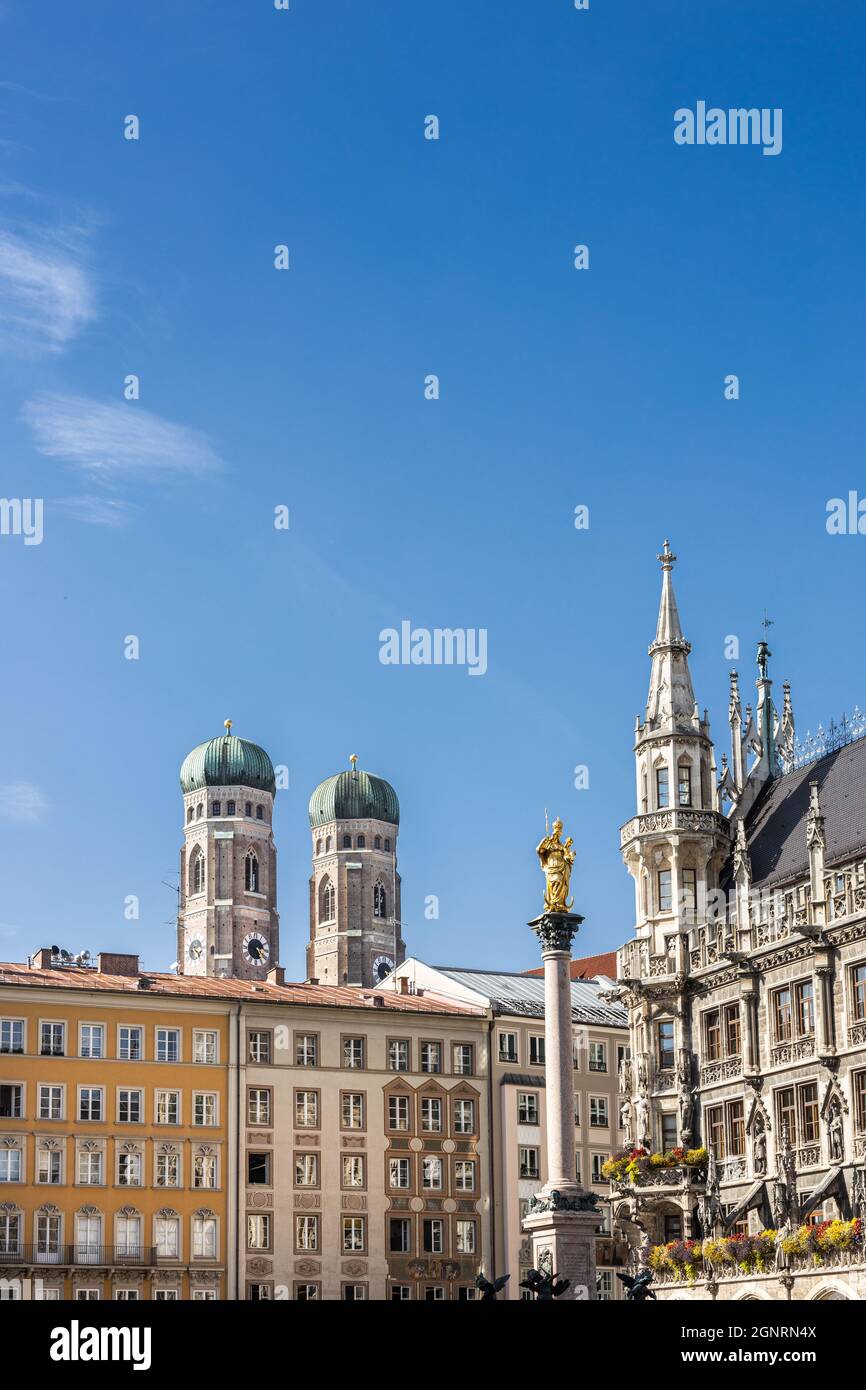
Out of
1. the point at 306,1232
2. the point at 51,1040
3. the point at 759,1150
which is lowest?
the point at 306,1232

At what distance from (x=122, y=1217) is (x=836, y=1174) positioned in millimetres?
32788

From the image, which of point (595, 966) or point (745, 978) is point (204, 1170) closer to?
point (745, 978)

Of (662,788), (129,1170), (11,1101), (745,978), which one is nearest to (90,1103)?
(129,1170)

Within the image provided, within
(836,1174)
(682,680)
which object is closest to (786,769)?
(682,680)

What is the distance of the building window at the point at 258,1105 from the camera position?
90812 millimetres

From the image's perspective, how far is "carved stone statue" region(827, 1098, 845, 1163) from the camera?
6725cm

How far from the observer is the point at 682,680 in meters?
81.5

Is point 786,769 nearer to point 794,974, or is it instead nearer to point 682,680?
point 682,680

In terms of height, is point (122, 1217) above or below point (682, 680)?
below

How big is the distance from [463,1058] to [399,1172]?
6.16 metres

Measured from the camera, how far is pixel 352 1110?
92938 millimetres

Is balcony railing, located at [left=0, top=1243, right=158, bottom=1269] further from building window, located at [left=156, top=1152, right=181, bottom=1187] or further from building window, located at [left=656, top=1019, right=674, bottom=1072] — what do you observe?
building window, located at [left=656, top=1019, right=674, bottom=1072]
